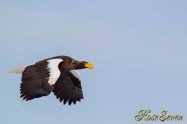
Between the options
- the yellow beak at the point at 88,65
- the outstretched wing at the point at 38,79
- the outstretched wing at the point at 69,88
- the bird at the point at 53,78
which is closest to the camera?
the outstretched wing at the point at 38,79

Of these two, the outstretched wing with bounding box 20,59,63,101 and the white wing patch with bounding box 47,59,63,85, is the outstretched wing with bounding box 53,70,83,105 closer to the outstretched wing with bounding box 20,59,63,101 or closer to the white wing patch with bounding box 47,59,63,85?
the white wing patch with bounding box 47,59,63,85

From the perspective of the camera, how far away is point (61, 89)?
26.4 metres

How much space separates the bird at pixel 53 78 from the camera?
866 inches

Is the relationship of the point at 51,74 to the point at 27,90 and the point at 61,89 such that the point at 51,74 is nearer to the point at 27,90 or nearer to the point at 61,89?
the point at 27,90

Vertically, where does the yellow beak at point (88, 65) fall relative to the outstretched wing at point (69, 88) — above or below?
above

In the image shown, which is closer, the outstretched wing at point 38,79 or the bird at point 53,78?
the outstretched wing at point 38,79

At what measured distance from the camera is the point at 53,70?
76.2 feet

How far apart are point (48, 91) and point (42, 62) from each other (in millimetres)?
2325

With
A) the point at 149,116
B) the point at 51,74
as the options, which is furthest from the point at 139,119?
the point at 51,74

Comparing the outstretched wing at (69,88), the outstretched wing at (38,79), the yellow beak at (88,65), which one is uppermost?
the yellow beak at (88,65)

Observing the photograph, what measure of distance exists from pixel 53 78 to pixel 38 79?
440 mm

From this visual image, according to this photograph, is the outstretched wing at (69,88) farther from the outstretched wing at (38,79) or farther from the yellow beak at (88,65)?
the outstretched wing at (38,79)

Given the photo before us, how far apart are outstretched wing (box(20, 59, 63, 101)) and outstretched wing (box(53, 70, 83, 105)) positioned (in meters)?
2.64

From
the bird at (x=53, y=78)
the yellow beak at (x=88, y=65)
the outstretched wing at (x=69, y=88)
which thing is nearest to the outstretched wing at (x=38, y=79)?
the bird at (x=53, y=78)
